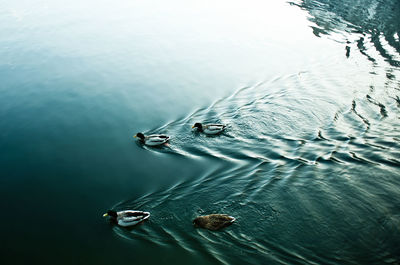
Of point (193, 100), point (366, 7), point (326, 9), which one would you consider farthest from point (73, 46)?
point (366, 7)

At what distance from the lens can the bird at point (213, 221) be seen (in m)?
9.19

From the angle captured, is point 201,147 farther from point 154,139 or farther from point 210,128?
point 154,139

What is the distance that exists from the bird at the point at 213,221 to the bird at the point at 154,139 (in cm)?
429

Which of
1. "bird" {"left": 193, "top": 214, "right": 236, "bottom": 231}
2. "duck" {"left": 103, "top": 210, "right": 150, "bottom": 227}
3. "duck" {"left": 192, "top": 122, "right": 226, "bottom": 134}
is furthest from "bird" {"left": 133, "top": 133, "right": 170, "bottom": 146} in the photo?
"bird" {"left": 193, "top": 214, "right": 236, "bottom": 231}

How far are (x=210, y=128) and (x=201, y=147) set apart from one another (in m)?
0.93

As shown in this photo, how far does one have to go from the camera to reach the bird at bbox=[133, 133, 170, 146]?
1294 cm

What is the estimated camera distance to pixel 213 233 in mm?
9109

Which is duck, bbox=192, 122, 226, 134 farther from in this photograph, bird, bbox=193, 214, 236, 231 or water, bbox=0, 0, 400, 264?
bird, bbox=193, 214, 236, 231

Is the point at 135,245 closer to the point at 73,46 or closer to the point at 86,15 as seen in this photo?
the point at 73,46

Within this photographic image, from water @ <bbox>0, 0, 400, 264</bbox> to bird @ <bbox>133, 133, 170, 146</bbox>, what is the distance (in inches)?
13.7

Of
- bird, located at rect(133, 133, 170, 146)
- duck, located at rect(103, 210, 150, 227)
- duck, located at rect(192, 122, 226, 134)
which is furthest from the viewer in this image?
duck, located at rect(192, 122, 226, 134)

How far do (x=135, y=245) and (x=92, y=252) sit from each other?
1094mm

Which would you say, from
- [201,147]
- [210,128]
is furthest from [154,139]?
[210,128]

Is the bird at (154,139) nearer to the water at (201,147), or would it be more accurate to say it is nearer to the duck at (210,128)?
the water at (201,147)
